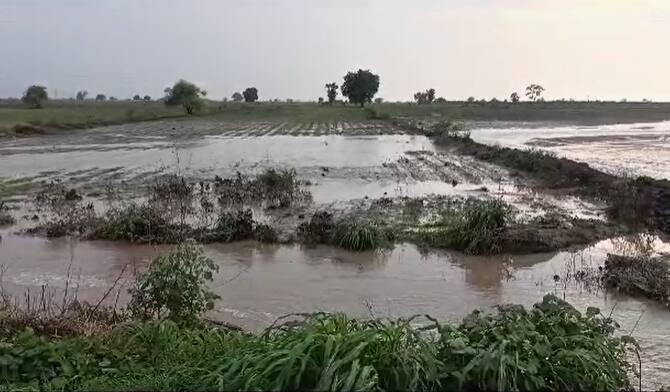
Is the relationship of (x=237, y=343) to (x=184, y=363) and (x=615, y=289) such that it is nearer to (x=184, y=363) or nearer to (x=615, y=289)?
(x=184, y=363)

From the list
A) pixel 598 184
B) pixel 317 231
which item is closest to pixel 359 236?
pixel 317 231

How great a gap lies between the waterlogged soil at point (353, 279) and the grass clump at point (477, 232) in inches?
11.7

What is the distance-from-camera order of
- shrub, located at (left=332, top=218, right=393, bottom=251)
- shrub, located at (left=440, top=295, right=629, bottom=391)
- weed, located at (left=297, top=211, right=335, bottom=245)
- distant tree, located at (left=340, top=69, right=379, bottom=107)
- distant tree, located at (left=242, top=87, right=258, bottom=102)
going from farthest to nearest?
distant tree, located at (left=242, top=87, right=258, bottom=102) → distant tree, located at (left=340, top=69, right=379, bottom=107) → weed, located at (left=297, top=211, right=335, bottom=245) → shrub, located at (left=332, top=218, right=393, bottom=251) → shrub, located at (left=440, top=295, right=629, bottom=391)

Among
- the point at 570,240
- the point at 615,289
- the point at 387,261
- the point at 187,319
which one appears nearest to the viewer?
the point at 187,319

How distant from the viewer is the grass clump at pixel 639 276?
8.49 m

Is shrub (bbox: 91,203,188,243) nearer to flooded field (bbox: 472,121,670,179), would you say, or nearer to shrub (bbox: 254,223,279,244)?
shrub (bbox: 254,223,279,244)

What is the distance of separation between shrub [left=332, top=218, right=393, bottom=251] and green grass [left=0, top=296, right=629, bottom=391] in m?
5.89

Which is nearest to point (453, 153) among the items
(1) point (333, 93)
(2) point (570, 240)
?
(2) point (570, 240)

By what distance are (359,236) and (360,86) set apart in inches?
2982

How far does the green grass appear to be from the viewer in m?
4.16

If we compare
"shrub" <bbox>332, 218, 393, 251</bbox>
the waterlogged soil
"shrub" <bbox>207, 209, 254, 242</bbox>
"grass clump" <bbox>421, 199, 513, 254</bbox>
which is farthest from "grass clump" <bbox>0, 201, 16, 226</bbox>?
"grass clump" <bbox>421, 199, 513, 254</bbox>

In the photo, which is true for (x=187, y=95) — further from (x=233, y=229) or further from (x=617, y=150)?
(x=233, y=229)

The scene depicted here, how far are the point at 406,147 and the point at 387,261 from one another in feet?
69.5

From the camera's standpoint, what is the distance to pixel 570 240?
11.5 meters
